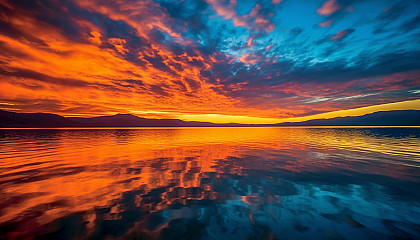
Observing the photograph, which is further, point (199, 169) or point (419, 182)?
point (199, 169)

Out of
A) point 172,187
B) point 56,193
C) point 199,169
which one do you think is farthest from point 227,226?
point 56,193

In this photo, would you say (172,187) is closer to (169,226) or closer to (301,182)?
(169,226)

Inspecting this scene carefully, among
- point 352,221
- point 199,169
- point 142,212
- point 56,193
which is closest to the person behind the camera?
point 352,221

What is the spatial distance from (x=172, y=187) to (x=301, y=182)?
7.86 meters

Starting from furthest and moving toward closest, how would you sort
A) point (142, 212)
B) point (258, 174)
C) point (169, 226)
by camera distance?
point (258, 174)
point (142, 212)
point (169, 226)

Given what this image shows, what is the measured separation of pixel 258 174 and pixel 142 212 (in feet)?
26.7

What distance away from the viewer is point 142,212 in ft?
20.4

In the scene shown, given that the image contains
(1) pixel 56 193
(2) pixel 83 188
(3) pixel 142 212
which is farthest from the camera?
(2) pixel 83 188

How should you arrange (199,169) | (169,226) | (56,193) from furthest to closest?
(199,169)
(56,193)
(169,226)

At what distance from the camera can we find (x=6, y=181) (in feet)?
31.4

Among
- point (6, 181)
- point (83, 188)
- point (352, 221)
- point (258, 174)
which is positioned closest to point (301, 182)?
point (258, 174)

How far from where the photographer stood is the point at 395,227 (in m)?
5.35

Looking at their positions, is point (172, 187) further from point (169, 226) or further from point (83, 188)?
point (83, 188)

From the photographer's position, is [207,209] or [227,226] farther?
[207,209]
